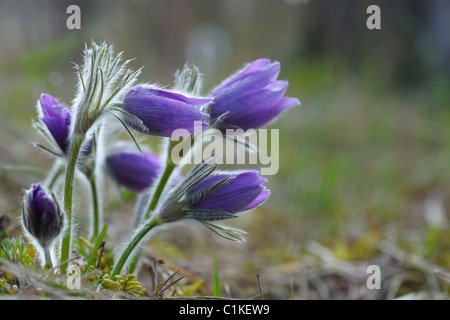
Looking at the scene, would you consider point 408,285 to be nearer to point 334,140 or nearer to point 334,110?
point 334,140

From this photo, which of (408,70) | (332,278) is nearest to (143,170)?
(332,278)

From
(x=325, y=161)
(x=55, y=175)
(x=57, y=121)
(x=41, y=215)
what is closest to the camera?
(x=41, y=215)

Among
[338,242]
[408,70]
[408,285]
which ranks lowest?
[408,285]

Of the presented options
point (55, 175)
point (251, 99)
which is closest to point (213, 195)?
point (251, 99)

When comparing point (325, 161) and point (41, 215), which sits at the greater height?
point (325, 161)

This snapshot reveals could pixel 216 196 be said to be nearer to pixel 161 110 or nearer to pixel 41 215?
pixel 161 110

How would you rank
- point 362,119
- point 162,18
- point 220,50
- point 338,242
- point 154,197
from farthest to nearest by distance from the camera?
1. point 162,18
2. point 220,50
3. point 362,119
4. point 338,242
5. point 154,197

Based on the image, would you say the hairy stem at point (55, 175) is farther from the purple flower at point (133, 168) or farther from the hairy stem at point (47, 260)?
the hairy stem at point (47, 260)

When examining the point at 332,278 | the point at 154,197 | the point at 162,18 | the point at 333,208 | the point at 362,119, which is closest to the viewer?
the point at 154,197
